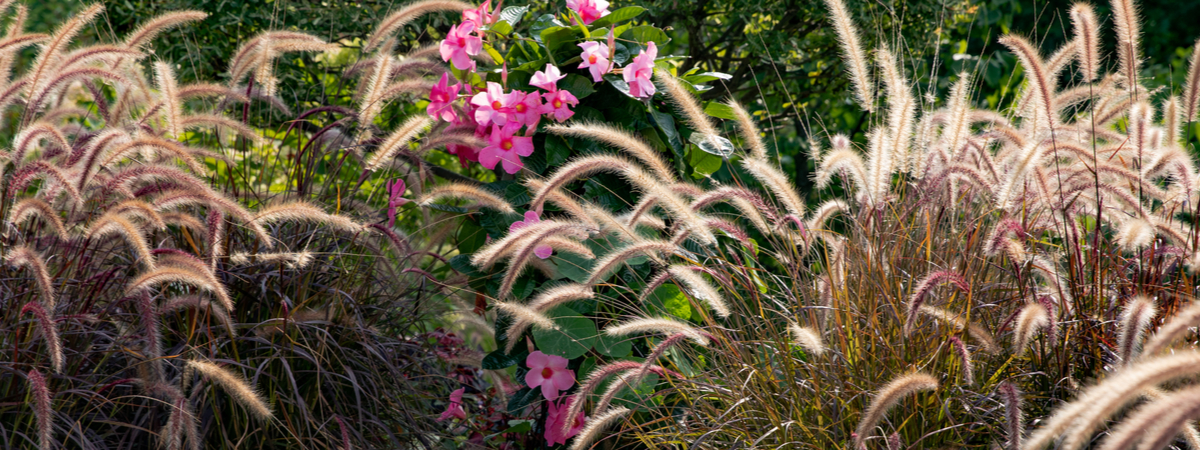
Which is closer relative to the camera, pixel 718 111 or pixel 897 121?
pixel 897 121

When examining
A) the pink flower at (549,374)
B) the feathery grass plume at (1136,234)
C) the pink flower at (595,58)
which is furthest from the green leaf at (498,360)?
the feathery grass plume at (1136,234)

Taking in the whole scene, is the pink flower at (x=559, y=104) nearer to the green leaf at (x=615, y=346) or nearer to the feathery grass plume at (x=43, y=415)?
the green leaf at (x=615, y=346)

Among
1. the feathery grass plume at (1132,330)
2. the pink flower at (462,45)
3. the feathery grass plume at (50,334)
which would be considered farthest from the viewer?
the pink flower at (462,45)

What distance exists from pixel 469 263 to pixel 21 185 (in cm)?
100

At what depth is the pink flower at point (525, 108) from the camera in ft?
7.67

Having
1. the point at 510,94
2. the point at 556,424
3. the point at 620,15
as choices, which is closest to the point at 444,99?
the point at 510,94

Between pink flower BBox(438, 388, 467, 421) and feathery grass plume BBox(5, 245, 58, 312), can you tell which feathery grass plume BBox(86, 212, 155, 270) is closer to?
feathery grass plume BBox(5, 245, 58, 312)

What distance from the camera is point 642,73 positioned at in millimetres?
2340

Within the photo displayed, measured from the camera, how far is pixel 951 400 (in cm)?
170

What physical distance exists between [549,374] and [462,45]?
90 centimetres

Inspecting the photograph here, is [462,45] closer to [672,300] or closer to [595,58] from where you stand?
[595,58]

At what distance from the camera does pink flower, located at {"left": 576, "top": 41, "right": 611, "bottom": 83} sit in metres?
2.32

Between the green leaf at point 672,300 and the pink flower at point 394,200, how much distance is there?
2.30 ft

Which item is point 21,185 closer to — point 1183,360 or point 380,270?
point 380,270
